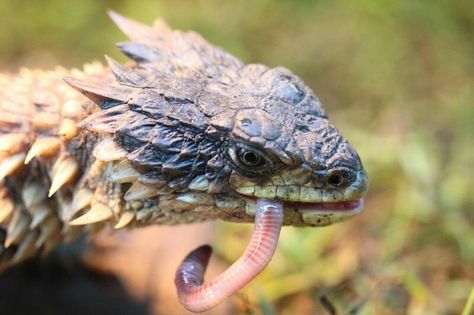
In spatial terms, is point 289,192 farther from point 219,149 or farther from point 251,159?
point 219,149

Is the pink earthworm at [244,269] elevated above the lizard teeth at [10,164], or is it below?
below

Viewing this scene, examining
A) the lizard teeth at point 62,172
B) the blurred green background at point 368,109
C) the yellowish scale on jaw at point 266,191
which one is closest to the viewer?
the yellowish scale on jaw at point 266,191

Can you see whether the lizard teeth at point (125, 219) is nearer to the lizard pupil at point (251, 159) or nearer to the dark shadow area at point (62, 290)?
the lizard pupil at point (251, 159)

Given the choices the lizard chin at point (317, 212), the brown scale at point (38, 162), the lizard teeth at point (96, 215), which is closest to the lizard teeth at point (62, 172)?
the brown scale at point (38, 162)

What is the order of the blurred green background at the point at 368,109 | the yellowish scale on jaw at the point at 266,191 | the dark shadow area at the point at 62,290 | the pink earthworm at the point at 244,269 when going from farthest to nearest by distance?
the blurred green background at the point at 368,109 < the dark shadow area at the point at 62,290 < the yellowish scale on jaw at the point at 266,191 < the pink earthworm at the point at 244,269

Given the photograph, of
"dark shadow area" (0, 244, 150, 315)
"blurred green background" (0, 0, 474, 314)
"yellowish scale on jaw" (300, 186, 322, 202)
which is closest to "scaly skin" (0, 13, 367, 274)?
"yellowish scale on jaw" (300, 186, 322, 202)

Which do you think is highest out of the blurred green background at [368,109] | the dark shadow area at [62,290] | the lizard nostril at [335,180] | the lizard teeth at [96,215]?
the blurred green background at [368,109]

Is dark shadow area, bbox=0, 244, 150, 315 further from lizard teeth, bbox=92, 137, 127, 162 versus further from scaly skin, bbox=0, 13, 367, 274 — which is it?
lizard teeth, bbox=92, 137, 127, 162

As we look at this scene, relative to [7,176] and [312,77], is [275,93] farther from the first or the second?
[312,77]

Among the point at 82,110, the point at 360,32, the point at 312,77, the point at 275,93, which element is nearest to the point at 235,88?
the point at 275,93
